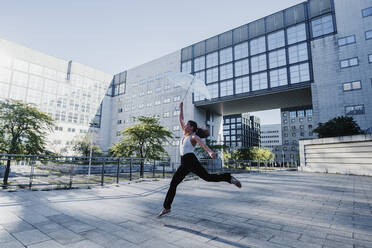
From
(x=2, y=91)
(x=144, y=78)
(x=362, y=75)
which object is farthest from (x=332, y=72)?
(x=2, y=91)

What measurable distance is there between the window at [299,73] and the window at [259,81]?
12.9 ft

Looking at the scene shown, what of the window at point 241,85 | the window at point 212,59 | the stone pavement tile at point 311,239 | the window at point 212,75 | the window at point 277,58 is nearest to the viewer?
the stone pavement tile at point 311,239

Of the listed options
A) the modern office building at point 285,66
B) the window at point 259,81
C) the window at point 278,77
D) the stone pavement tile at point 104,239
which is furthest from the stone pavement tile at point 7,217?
the window at point 259,81

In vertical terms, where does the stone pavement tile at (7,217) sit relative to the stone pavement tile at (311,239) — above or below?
above

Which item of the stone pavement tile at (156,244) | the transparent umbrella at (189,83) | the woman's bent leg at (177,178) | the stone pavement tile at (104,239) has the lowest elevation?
the stone pavement tile at (104,239)

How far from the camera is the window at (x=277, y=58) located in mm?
32719

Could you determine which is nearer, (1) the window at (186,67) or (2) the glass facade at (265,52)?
(2) the glass facade at (265,52)

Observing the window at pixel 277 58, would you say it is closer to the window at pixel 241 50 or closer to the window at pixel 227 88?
the window at pixel 241 50

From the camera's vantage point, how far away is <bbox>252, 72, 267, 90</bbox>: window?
33.9 meters

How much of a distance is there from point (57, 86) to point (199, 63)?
1379 inches

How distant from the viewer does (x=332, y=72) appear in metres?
28.5

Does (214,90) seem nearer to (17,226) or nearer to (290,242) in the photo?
(290,242)

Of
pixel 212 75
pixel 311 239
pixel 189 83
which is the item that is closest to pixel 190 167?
pixel 311 239

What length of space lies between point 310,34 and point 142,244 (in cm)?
3754
